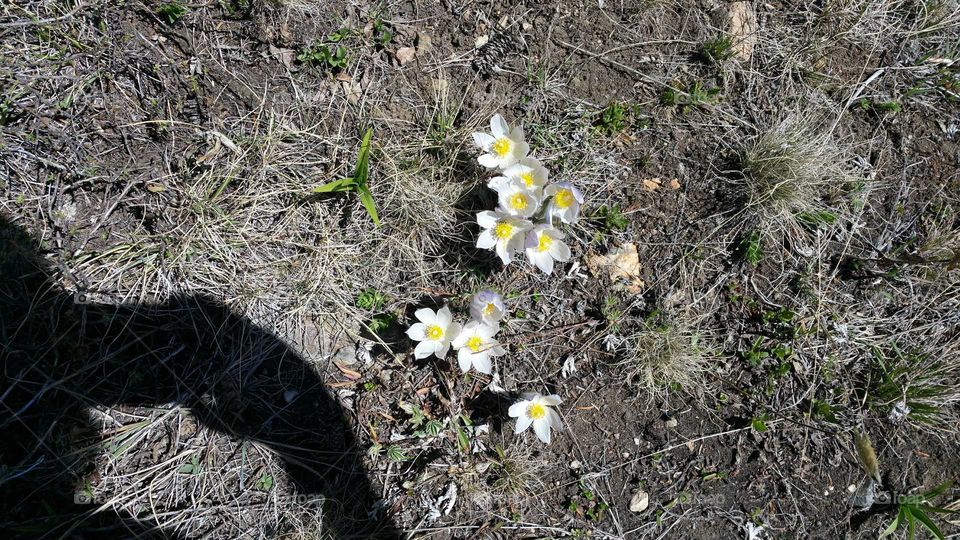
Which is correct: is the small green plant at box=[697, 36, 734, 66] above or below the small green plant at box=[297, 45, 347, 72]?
above

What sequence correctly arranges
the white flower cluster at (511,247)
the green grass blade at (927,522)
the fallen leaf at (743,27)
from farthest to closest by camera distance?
1. the fallen leaf at (743,27)
2. the white flower cluster at (511,247)
3. the green grass blade at (927,522)

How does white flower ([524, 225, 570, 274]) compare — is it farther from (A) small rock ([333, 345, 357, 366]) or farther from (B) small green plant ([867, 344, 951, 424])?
(B) small green plant ([867, 344, 951, 424])

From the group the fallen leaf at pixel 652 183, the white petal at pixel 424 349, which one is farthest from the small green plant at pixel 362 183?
the fallen leaf at pixel 652 183

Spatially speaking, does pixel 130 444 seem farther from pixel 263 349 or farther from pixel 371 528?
pixel 371 528

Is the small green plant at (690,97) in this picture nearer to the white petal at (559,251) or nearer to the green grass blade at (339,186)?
the white petal at (559,251)

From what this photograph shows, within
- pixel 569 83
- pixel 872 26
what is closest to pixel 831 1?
pixel 872 26

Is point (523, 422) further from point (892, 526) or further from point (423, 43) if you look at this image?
point (423, 43)

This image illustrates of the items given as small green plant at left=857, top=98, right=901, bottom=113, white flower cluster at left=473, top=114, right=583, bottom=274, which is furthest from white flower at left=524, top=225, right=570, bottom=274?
small green plant at left=857, top=98, right=901, bottom=113
